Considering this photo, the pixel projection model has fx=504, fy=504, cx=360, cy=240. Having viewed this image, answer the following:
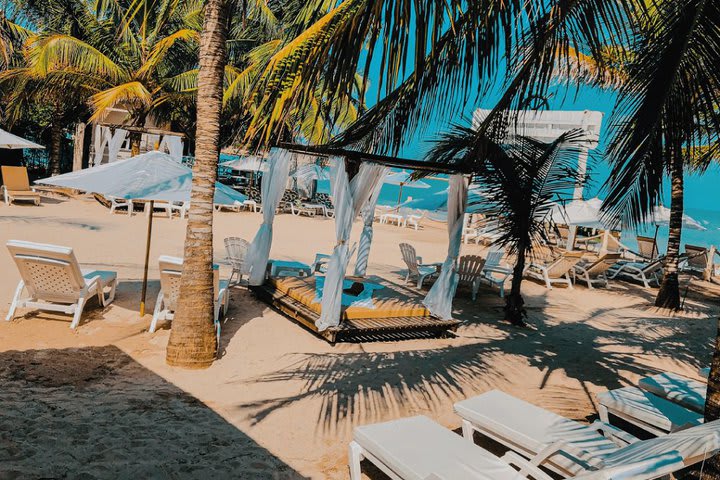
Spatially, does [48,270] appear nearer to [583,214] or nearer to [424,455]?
[424,455]

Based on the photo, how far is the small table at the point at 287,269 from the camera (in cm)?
865

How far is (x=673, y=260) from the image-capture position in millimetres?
10891

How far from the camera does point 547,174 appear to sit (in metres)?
8.17

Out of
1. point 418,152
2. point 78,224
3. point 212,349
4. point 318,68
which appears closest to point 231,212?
point 78,224

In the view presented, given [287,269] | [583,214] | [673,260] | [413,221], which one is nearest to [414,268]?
[287,269]

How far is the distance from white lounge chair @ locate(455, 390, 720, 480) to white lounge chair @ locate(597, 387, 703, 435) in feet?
1.61

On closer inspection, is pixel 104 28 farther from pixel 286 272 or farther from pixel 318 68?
pixel 318 68

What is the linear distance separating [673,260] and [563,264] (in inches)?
87.5

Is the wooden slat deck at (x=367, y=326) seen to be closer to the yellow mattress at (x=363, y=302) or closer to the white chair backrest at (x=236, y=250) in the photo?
the yellow mattress at (x=363, y=302)

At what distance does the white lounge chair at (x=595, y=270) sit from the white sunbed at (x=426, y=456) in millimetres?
10411

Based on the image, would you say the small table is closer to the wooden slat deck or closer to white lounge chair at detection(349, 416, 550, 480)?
the wooden slat deck

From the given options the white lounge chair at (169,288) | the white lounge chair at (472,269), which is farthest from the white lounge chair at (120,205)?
the white lounge chair at (169,288)

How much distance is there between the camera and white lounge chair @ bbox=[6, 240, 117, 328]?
5500 mm

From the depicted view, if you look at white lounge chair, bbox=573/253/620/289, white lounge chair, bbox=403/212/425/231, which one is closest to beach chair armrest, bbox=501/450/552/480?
white lounge chair, bbox=573/253/620/289
